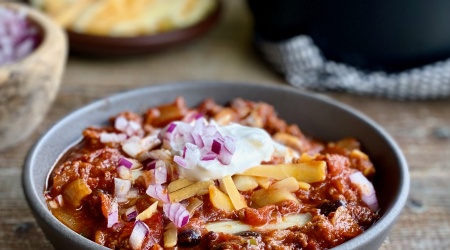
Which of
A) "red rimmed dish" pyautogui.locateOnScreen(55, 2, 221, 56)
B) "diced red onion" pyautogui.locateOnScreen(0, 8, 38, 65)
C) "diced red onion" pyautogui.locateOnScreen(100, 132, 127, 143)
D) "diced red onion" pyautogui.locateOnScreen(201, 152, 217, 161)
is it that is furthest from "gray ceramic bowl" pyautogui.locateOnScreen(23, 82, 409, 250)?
"red rimmed dish" pyautogui.locateOnScreen(55, 2, 221, 56)

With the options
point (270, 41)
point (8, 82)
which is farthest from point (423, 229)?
point (8, 82)

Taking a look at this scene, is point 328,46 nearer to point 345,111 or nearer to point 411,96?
point 411,96

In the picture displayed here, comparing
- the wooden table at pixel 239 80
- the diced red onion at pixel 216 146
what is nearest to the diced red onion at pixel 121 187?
the diced red onion at pixel 216 146

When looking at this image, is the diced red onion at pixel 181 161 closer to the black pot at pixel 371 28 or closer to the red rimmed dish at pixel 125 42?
the black pot at pixel 371 28

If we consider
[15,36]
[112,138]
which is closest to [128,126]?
[112,138]

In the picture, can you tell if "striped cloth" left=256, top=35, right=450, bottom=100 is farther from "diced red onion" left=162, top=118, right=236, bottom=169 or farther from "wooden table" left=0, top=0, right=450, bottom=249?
"diced red onion" left=162, top=118, right=236, bottom=169

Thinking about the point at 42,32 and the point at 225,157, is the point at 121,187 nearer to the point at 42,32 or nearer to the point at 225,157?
the point at 225,157
